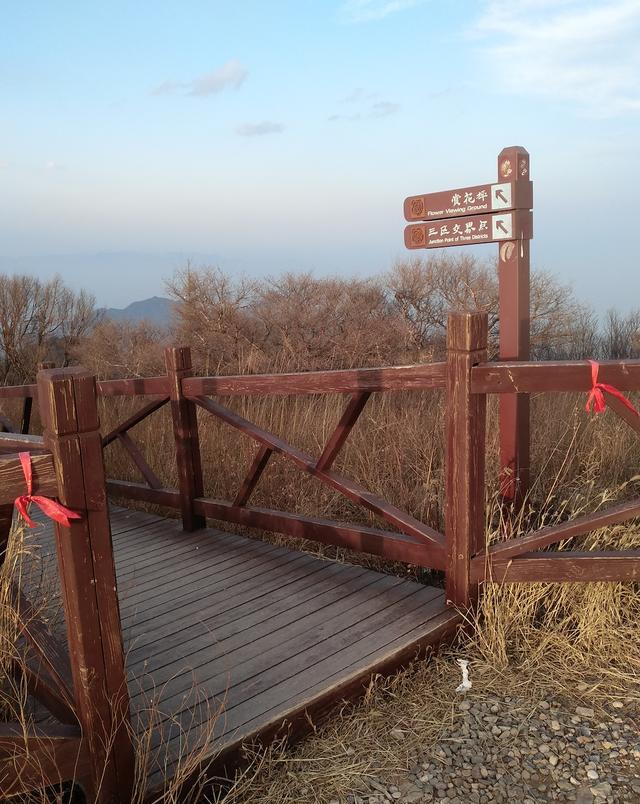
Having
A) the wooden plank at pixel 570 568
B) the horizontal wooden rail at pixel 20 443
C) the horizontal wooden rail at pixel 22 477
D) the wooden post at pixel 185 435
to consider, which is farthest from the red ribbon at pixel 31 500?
the wooden post at pixel 185 435

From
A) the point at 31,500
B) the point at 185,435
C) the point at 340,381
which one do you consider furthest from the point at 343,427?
the point at 31,500

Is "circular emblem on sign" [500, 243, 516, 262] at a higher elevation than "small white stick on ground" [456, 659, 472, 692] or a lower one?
higher

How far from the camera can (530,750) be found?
242cm

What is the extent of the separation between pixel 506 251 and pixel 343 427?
6.15ft

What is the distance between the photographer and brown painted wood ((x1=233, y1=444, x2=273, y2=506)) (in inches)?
160

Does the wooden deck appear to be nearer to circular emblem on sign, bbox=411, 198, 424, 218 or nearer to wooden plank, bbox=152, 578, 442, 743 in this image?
wooden plank, bbox=152, 578, 442, 743

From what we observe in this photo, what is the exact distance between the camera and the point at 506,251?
446 centimetres

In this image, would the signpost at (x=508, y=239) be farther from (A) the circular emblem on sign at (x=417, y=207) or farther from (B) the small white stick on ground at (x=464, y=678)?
(B) the small white stick on ground at (x=464, y=678)

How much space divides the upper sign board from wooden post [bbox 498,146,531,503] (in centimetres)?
8

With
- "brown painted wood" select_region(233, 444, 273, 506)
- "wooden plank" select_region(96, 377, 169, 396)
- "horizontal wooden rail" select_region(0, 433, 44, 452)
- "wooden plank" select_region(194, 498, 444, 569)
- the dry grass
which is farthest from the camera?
"wooden plank" select_region(96, 377, 169, 396)

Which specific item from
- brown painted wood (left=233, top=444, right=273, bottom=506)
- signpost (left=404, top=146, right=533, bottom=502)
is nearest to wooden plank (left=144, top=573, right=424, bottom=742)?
brown painted wood (left=233, top=444, right=273, bottom=506)

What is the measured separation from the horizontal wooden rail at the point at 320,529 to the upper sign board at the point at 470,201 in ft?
7.50

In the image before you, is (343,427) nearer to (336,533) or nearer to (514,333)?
Answer: (336,533)

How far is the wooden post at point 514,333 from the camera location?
4312 millimetres
